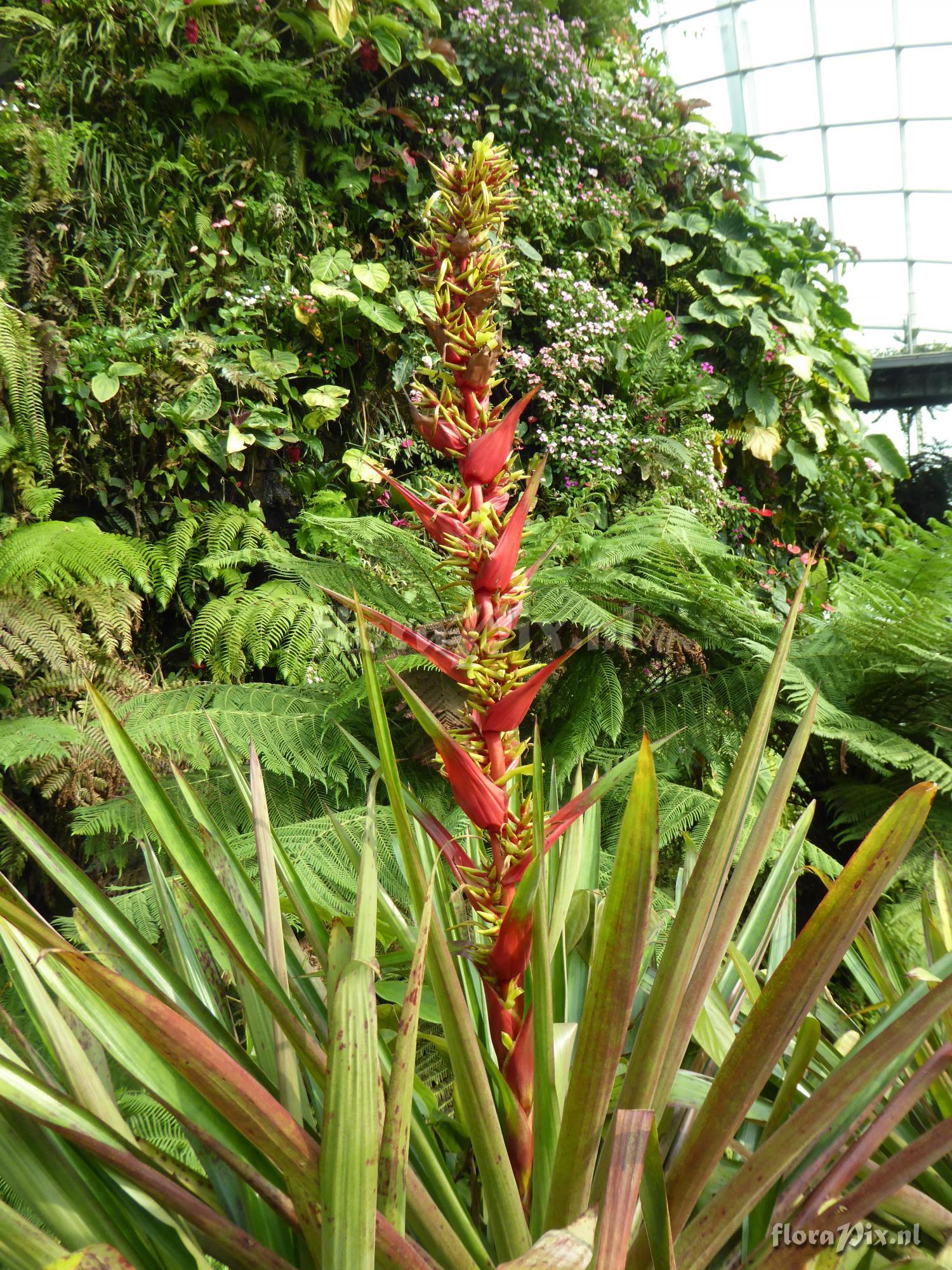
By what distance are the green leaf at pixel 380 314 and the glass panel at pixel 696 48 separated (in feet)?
15.1

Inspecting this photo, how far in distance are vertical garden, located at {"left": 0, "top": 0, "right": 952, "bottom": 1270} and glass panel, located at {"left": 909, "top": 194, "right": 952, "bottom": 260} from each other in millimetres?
4266

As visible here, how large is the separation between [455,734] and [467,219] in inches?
12.1

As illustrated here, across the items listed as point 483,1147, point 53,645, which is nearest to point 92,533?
point 53,645

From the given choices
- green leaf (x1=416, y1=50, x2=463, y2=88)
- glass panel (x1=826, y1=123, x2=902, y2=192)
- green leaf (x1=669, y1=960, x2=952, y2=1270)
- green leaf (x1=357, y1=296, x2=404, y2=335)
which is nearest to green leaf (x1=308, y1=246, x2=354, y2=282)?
green leaf (x1=357, y1=296, x2=404, y2=335)

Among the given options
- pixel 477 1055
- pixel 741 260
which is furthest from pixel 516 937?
pixel 741 260

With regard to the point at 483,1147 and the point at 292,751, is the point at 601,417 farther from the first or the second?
the point at 483,1147

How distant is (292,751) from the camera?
4.57 ft

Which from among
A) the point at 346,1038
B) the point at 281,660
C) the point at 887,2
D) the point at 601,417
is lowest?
the point at 281,660

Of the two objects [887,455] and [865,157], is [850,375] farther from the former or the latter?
[865,157]

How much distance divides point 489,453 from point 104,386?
2.58m

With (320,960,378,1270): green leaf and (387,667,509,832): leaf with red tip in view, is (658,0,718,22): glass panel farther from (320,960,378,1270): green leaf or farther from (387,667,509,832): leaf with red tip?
(320,960,378,1270): green leaf

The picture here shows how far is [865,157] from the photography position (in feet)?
23.7

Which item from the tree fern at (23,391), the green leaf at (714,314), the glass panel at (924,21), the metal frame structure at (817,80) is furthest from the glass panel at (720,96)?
the tree fern at (23,391)

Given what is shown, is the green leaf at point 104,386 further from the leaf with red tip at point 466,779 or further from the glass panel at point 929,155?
the glass panel at point 929,155
